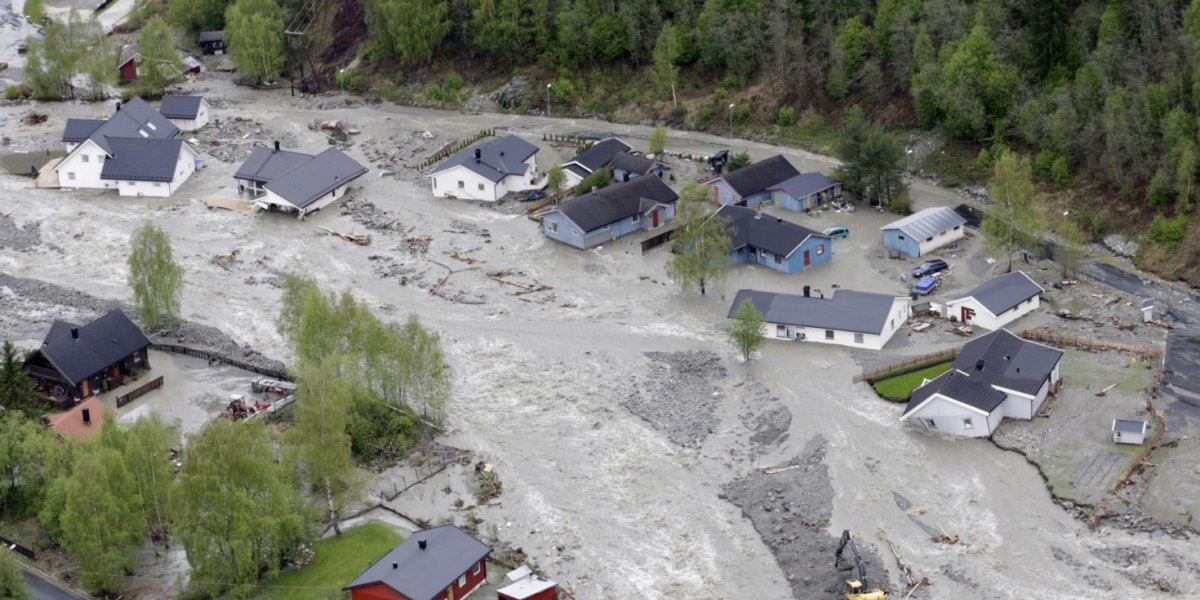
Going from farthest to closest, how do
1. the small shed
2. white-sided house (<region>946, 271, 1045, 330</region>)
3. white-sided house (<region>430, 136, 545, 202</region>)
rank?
white-sided house (<region>430, 136, 545, 202</region>)
white-sided house (<region>946, 271, 1045, 330</region>)
the small shed

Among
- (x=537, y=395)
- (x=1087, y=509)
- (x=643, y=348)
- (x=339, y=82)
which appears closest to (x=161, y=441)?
(x=537, y=395)

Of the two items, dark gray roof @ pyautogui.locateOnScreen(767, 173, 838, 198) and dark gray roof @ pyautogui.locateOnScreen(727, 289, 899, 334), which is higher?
dark gray roof @ pyautogui.locateOnScreen(727, 289, 899, 334)

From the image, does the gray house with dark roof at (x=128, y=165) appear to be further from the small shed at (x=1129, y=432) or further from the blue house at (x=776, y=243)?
the small shed at (x=1129, y=432)

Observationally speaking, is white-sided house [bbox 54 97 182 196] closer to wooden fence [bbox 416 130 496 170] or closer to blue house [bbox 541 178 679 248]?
wooden fence [bbox 416 130 496 170]

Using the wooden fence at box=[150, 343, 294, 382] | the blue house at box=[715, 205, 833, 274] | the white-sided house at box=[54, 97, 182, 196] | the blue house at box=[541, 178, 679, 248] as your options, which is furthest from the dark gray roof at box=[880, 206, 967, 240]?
the white-sided house at box=[54, 97, 182, 196]

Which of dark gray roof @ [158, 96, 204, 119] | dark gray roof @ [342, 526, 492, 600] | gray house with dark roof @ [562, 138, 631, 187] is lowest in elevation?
dark gray roof @ [158, 96, 204, 119]

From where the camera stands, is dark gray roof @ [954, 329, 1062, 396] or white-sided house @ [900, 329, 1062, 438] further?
dark gray roof @ [954, 329, 1062, 396]

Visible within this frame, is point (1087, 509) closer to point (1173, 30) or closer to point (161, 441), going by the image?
point (161, 441)
